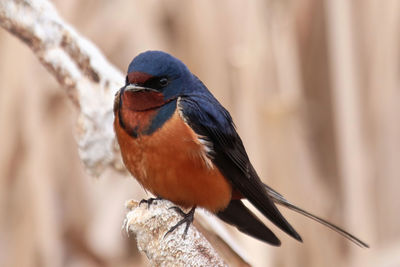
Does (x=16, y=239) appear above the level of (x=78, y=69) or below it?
below

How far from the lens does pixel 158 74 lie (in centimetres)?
111

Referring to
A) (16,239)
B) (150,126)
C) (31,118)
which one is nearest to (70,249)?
(16,239)

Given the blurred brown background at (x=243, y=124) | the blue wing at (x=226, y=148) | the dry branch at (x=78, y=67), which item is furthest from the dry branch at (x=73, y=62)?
the blurred brown background at (x=243, y=124)

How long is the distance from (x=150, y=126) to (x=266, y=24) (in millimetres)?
621

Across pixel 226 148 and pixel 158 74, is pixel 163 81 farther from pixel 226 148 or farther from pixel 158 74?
pixel 226 148

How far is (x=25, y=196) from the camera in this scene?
166cm

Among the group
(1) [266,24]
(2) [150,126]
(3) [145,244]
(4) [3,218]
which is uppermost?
(1) [266,24]

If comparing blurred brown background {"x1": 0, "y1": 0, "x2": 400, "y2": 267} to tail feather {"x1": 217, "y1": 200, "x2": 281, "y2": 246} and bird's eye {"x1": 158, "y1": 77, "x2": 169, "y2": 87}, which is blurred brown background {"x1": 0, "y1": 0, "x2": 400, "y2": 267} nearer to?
tail feather {"x1": 217, "y1": 200, "x2": 281, "y2": 246}

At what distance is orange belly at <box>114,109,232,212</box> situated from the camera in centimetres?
112

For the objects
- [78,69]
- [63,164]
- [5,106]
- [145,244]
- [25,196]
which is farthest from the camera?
[63,164]

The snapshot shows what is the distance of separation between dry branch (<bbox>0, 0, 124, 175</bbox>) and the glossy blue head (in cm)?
7

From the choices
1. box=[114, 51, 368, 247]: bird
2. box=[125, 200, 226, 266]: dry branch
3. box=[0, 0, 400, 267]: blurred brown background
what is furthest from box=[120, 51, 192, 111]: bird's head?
box=[0, 0, 400, 267]: blurred brown background

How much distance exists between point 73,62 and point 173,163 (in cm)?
25

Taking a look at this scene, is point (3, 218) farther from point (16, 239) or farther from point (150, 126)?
point (150, 126)
